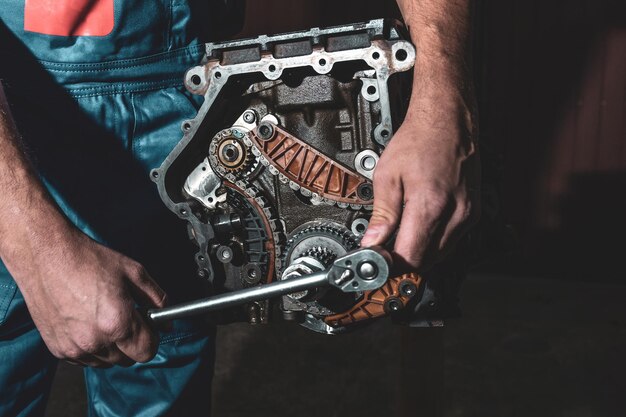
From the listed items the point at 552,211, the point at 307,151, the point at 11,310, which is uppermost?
the point at 307,151

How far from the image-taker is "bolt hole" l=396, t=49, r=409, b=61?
797mm

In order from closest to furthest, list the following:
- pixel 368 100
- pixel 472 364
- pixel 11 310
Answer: pixel 368 100 → pixel 11 310 → pixel 472 364

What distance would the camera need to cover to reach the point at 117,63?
3.22ft

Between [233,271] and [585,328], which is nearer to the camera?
[233,271]

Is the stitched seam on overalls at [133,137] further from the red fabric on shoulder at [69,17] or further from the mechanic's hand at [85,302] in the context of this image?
the mechanic's hand at [85,302]

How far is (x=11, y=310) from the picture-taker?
100 centimetres

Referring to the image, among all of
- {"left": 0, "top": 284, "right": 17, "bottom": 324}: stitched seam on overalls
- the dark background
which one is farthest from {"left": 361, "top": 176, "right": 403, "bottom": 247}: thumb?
the dark background

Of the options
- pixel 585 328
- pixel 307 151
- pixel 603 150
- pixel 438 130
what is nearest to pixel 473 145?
pixel 438 130

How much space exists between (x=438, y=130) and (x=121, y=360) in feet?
1.48

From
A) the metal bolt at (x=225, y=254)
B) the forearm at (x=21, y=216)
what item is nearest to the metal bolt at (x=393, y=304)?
the metal bolt at (x=225, y=254)

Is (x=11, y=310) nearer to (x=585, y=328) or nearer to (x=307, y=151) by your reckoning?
(x=307, y=151)

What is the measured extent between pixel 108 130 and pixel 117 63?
0.10 meters

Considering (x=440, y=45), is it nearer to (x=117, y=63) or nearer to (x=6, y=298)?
(x=117, y=63)

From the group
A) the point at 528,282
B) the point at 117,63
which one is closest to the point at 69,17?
the point at 117,63
